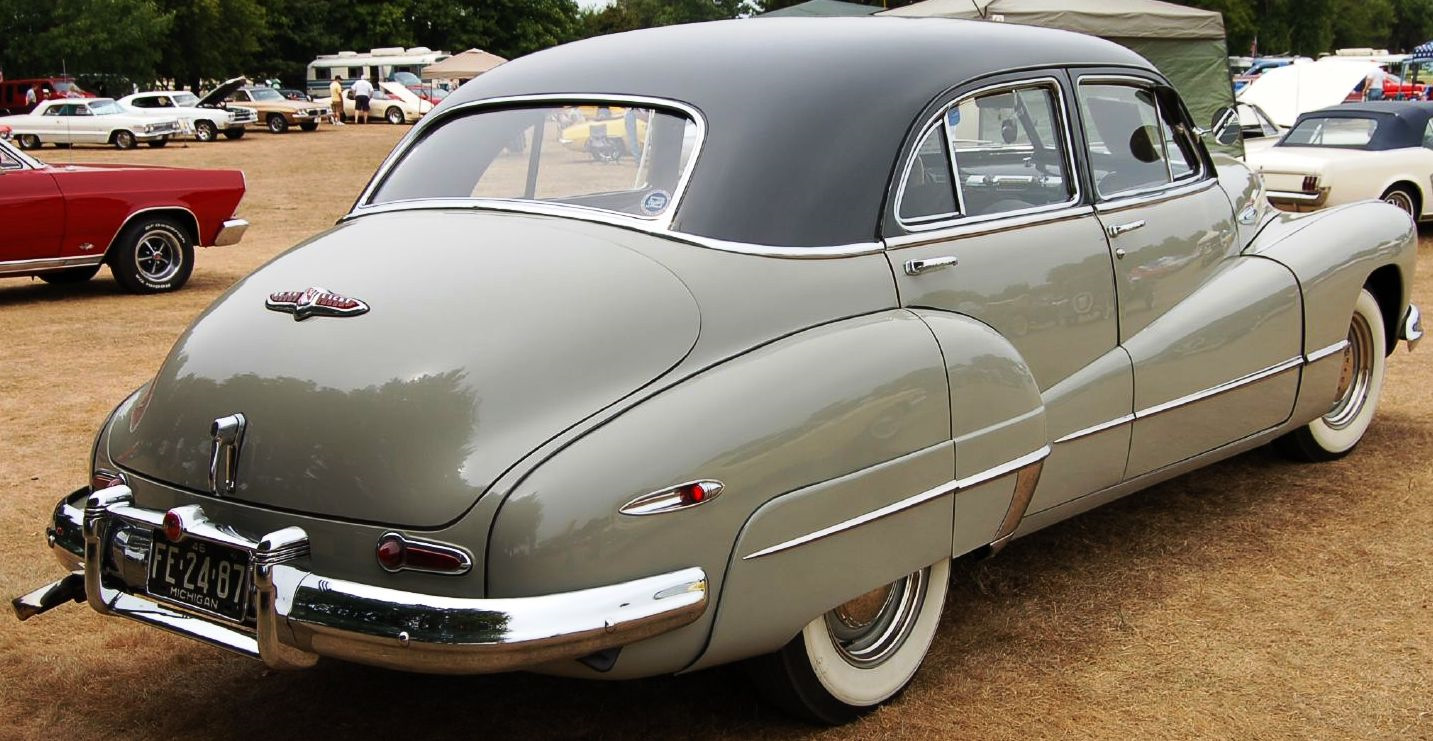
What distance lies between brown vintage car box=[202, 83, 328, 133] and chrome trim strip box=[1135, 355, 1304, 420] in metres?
36.6

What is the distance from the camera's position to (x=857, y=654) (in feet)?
11.2

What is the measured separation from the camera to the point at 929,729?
11.0 feet

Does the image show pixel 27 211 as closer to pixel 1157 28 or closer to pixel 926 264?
pixel 926 264

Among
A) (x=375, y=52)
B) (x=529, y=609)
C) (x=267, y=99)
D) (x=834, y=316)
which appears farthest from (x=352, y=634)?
(x=375, y=52)

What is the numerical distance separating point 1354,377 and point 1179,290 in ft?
5.71

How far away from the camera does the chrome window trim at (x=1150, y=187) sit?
168 inches

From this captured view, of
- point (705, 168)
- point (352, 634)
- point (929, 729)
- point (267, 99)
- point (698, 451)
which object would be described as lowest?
point (267, 99)

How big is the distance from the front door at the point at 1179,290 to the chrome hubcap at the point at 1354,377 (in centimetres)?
90

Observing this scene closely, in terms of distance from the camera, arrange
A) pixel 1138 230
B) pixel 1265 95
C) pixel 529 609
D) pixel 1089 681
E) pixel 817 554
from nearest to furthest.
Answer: pixel 529 609
pixel 817 554
pixel 1089 681
pixel 1138 230
pixel 1265 95

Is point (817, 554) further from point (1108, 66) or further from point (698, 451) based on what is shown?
point (1108, 66)

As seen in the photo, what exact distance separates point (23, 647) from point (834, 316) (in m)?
2.52

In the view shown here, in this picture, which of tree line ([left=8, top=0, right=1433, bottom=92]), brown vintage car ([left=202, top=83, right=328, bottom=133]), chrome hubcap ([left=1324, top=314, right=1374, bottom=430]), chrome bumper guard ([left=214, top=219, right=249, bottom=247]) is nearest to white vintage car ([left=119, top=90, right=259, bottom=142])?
brown vintage car ([left=202, top=83, right=328, bottom=133])

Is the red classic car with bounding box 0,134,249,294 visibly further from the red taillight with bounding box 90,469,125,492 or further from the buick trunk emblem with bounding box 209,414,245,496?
the buick trunk emblem with bounding box 209,414,245,496

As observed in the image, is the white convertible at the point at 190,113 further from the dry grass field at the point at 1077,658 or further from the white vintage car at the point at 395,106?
the dry grass field at the point at 1077,658
